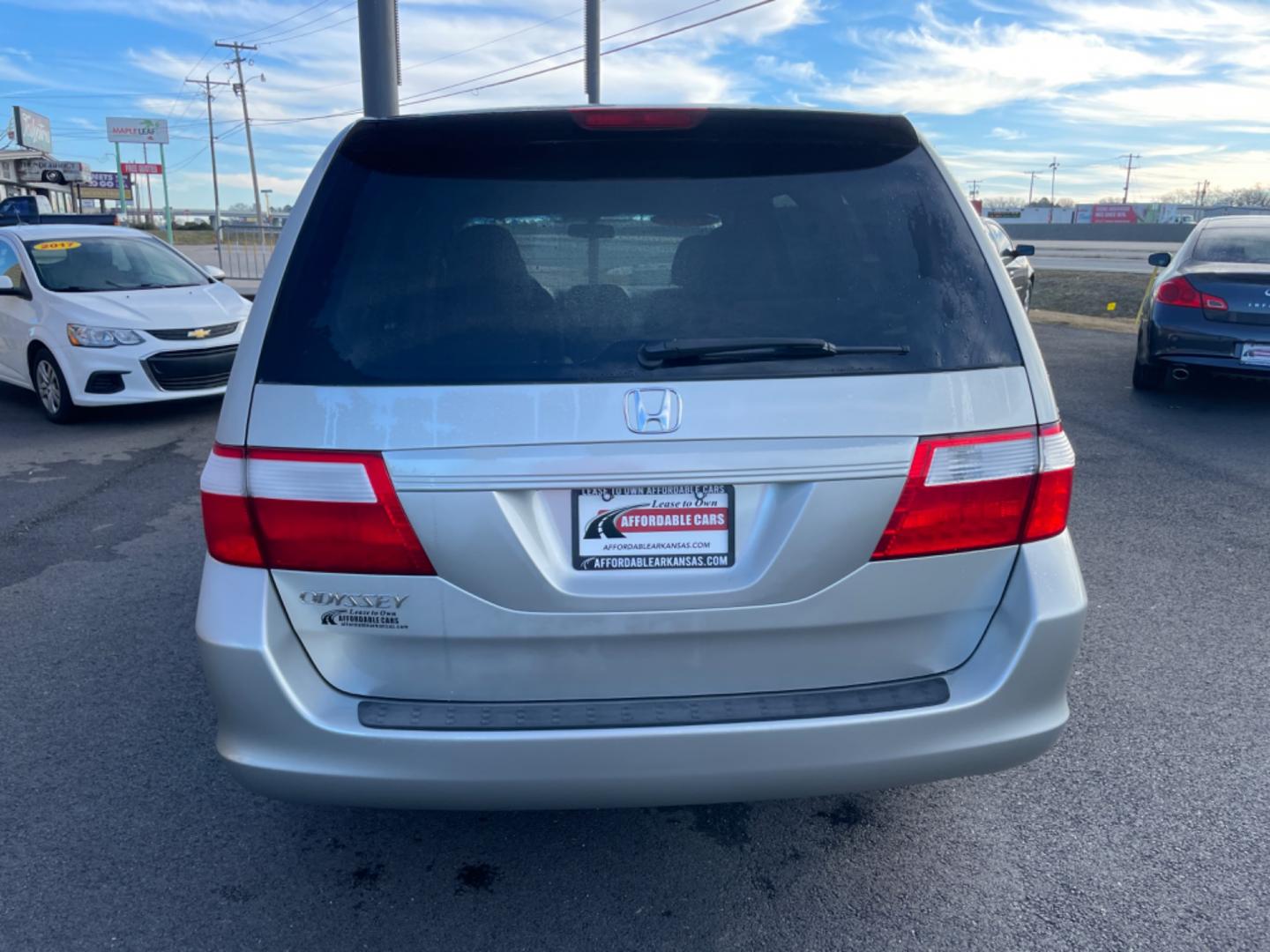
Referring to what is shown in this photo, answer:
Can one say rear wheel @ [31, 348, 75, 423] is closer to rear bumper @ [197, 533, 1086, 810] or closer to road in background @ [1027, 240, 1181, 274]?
rear bumper @ [197, 533, 1086, 810]

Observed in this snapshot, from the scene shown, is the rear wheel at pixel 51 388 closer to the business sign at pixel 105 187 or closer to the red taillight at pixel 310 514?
the red taillight at pixel 310 514

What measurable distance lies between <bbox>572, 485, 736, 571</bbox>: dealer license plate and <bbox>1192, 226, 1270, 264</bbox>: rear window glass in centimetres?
807

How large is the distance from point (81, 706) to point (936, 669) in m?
3.00

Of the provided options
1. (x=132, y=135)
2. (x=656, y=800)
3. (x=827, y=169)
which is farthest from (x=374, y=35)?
(x=132, y=135)

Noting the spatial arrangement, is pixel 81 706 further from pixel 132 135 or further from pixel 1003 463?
pixel 132 135

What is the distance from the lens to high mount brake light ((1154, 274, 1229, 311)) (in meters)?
7.97

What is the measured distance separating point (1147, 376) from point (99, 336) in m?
9.06

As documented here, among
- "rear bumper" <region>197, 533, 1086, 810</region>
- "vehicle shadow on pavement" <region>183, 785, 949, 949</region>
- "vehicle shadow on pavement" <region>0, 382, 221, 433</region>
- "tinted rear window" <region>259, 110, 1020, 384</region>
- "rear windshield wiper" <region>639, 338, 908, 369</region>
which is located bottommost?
"vehicle shadow on pavement" <region>0, 382, 221, 433</region>

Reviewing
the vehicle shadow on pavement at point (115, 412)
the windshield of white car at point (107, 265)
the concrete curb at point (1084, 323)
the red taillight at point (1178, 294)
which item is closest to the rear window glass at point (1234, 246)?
the red taillight at point (1178, 294)

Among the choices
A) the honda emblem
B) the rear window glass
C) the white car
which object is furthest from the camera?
the rear window glass

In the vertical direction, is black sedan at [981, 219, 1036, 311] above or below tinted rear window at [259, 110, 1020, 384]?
below

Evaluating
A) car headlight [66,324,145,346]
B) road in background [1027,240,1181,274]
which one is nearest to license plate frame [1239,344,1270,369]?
car headlight [66,324,145,346]

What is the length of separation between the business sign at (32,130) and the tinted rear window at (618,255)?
78983mm

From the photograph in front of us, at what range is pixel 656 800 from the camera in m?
2.23
